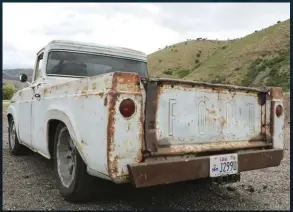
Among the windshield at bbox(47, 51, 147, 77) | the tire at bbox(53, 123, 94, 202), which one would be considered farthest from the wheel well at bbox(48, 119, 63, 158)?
the windshield at bbox(47, 51, 147, 77)

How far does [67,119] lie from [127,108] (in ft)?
2.89

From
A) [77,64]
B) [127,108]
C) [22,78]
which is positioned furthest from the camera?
[22,78]

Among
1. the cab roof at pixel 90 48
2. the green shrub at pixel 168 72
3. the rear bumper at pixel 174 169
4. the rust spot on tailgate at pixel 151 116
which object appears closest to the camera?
the rear bumper at pixel 174 169

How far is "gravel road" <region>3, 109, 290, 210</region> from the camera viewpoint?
3.89 meters

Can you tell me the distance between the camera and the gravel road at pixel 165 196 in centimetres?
389

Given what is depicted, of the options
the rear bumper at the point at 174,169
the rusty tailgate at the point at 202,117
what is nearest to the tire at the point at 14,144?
the rusty tailgate at the point at 202,117

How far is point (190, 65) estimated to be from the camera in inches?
3452

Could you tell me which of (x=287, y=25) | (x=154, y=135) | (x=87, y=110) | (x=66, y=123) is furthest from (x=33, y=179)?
(x=287, y=25)

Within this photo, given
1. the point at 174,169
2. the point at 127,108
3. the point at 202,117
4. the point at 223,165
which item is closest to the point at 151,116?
the point at 127,108

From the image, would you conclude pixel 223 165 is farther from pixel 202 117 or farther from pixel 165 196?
pixel 165 196

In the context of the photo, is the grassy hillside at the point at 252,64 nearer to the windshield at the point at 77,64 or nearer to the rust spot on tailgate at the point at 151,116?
the windshield at the point at 77,64

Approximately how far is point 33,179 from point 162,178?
→ 8.29ft

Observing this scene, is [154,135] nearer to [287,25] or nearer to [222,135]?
[222,135]

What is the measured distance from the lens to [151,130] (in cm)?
328
